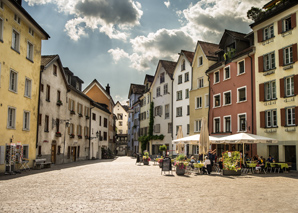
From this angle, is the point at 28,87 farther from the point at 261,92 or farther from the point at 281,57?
the point at 281,57

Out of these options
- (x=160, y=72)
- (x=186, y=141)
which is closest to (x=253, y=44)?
(x=186, y=141)

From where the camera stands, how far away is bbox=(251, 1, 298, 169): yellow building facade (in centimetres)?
2562

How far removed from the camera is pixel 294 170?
82.2 ft

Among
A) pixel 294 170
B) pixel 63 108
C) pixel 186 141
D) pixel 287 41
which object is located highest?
pixel 287 41

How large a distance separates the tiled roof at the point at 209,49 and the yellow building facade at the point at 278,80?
32.5 ft

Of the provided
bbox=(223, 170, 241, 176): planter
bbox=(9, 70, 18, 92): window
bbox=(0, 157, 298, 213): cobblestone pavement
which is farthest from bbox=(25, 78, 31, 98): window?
bbox=(223, 170, 241, 176): planter

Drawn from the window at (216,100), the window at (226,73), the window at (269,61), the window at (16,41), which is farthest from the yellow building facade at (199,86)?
the window at (16,41)

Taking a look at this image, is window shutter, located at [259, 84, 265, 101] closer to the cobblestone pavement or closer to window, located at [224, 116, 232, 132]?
window, located at [224, 116, 232, 132]

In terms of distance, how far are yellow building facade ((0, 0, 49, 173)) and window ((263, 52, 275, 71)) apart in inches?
777

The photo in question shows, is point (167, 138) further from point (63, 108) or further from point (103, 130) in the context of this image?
point (63, 108)

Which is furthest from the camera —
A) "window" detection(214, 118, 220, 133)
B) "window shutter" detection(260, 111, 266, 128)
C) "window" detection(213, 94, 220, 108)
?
"window" detection(213, 94, 220, 108)

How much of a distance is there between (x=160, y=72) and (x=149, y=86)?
234 inches

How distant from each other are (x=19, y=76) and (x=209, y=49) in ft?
79.0

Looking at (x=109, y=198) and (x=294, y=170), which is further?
(x=294, y=170)
